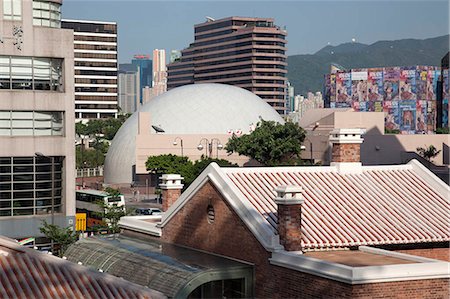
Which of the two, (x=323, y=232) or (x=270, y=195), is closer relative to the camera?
(x=323, y=232)

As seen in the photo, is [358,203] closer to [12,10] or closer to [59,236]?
[59,236]

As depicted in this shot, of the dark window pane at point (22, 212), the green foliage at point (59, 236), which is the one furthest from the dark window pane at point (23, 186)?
the green foliage at point (59, 236)

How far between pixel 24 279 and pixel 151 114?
385 feet

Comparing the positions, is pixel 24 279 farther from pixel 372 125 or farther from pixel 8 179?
pixel 372 125

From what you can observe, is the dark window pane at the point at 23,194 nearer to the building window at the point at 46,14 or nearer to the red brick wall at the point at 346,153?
the building window at the point at 46,14

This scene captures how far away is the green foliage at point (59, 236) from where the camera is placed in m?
45.1

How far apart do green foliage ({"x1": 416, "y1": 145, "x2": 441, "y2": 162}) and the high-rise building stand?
255 feet

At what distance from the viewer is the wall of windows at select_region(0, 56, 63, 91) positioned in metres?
47.5

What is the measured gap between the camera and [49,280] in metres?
15.7

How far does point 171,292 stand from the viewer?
2419 centimetres

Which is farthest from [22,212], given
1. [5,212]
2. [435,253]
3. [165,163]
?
[165,163]

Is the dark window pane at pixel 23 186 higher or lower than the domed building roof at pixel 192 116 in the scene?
lower

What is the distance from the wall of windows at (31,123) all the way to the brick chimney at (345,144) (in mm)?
22937

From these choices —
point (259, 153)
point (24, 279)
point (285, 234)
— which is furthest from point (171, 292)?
point (259, 153)
